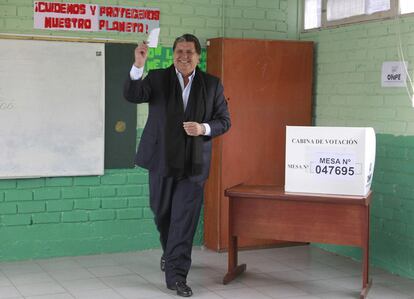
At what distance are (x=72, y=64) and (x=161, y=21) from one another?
0.86 metres

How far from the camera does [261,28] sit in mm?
6059

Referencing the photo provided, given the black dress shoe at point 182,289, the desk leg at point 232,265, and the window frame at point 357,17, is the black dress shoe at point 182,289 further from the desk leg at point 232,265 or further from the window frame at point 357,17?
the window frame at point 357,17

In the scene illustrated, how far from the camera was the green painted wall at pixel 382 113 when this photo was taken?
16.3ft

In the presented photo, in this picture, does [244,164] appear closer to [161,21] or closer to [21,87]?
[161,21]

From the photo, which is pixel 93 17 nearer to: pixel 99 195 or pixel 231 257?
pixel 99 195

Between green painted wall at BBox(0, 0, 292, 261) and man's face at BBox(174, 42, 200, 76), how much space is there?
1148mm

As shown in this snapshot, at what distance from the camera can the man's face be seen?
4.51 metres

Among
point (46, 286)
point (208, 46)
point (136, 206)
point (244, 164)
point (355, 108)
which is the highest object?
point (208, 46)

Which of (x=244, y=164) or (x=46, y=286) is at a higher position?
(x=244, y=164)

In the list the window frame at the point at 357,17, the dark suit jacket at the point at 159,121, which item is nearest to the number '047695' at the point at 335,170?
the dark suit jacket at the point at 159,121

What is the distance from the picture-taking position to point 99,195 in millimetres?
5562

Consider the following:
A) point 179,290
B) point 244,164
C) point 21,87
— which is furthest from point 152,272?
point 21,87

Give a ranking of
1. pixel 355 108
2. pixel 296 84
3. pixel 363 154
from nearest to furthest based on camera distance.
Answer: pixel 363 154 → pixel 355 108 → pixel 296 84

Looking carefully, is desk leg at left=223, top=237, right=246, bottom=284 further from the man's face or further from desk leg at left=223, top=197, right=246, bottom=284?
the man's face
